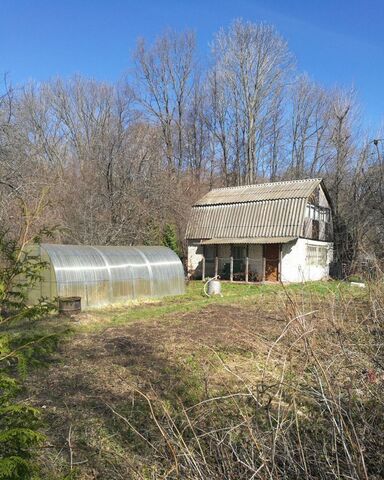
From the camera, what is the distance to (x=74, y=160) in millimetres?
36469

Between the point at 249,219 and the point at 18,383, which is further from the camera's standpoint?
the point at 249,219

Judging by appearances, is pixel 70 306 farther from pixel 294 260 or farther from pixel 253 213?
pixel 253 213

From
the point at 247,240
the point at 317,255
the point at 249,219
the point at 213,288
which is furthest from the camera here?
the point at 317,255

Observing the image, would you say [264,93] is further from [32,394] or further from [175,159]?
[32,394]

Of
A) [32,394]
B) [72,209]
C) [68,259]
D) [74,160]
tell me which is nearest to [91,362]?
[32,394]

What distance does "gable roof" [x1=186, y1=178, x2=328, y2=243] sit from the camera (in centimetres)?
2609

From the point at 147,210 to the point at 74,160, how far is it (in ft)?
44.7

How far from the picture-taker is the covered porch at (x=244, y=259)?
25922 millimetres

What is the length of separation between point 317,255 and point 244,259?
4.93m

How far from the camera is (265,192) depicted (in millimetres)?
28562

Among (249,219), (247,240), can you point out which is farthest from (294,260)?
(249,219)

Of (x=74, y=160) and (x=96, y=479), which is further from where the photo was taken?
(x=74, y=160)

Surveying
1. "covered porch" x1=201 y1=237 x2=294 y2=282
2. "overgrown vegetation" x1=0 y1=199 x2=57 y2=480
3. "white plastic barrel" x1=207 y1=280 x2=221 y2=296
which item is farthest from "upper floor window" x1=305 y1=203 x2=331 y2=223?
"overgrown vegetation" x1=0 y1=199 x2=57 y2=480

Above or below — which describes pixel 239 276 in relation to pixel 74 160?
below
